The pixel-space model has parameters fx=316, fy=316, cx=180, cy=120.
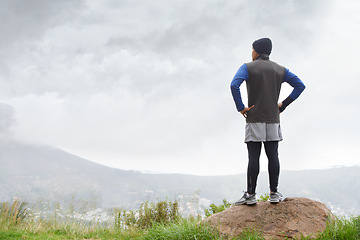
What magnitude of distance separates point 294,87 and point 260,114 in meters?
1.08

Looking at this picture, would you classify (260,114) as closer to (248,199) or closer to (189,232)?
(248,199)

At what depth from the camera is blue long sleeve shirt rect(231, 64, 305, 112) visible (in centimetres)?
505

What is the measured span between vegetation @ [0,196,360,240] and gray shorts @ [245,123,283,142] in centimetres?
143

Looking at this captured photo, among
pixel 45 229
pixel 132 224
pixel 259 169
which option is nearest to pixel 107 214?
pixel 132 224

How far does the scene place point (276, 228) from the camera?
4941mm

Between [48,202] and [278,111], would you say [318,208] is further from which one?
[48,202]

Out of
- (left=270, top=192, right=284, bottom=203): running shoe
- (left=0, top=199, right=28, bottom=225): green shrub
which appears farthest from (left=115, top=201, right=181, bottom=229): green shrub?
(left=270, top=192, right=284, bottom=203): running shoe

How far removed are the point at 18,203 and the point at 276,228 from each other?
633cm

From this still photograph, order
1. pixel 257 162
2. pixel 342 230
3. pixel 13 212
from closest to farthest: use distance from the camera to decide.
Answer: pixel 342 230 < pixel 257 162 < pixel 13 212

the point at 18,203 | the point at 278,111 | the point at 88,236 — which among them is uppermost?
the point at 278,111

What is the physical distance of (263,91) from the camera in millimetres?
5109

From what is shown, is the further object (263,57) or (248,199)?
(263,57)

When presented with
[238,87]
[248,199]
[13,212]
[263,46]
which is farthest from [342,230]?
[13,212]

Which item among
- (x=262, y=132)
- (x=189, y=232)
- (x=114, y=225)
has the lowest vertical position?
(x=114, y=225)
